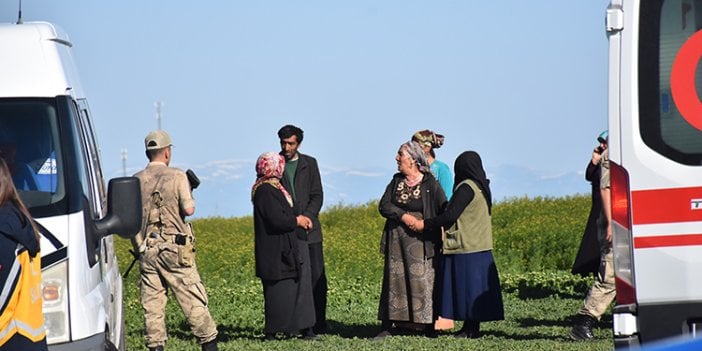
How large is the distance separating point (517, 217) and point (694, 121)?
67.3ft

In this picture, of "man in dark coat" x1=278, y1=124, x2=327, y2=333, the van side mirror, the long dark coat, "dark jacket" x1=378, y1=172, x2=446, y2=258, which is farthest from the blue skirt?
the van side mirror

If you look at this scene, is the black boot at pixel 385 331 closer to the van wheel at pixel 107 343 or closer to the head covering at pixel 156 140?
the head covering at pixel 156 140

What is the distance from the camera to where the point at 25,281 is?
6242 mm

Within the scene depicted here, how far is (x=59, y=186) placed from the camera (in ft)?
24.4

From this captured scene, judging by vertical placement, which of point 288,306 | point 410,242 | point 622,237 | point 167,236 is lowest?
point 288,306

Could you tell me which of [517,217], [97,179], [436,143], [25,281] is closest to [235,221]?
[517,217]

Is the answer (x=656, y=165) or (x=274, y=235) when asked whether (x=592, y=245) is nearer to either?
(x=274, y=235)

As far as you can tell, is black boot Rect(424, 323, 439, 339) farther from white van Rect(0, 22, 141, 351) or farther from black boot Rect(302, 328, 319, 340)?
white van Rect(0, 22, 141, 351)

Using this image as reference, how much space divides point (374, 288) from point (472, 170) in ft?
20.4

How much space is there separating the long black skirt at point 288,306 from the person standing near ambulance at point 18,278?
727 cm

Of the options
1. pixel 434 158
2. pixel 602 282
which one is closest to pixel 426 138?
pixel 434 158

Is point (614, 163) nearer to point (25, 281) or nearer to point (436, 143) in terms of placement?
point (25, 281)

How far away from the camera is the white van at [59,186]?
715 cm

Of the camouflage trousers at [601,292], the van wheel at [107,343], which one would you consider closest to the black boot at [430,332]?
the camouflage trousers at [601,292]
